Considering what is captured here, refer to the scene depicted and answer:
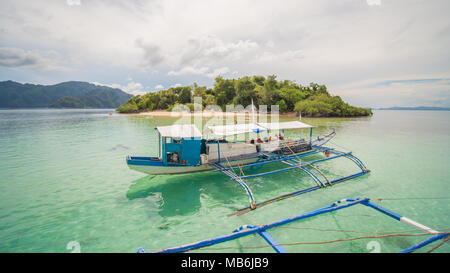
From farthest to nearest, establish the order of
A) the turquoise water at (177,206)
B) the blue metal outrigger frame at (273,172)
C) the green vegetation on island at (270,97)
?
the green vegetation on island at (270,97), the blue metal outrigger frame at (273,172), the turquoise water at (177,206)

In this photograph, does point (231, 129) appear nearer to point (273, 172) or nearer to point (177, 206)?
point (273, 172)

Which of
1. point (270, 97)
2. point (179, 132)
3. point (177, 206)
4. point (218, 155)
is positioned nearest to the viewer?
point (177, 206)

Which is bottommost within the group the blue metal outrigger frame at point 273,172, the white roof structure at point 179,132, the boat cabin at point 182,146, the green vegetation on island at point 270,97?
the blue metal outrigger frame at point 273,172

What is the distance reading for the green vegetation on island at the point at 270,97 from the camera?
64625 mm

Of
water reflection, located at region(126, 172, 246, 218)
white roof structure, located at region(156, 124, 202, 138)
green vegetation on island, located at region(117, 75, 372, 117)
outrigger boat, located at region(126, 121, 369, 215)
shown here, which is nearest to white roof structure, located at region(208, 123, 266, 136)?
outrigger boat, located at region(126, 121, 369, 215)

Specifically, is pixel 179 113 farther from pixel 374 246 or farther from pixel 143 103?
pixel 374 246

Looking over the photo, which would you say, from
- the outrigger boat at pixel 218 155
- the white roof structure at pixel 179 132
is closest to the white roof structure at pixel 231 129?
the outrigger boat at pixel 218 155

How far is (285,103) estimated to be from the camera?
6888cm

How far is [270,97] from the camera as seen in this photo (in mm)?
70500

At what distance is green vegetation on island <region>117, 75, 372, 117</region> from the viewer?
64.6 m

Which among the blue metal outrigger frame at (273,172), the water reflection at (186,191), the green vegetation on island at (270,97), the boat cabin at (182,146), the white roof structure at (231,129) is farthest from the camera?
the green vegetation on island at (270,97)

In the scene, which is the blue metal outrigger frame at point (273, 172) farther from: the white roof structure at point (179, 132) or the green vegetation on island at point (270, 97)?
the green vegetation on island at point (270, 97)

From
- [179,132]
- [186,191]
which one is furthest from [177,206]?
[179,132]

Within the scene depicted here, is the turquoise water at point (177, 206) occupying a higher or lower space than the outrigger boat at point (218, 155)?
lower
